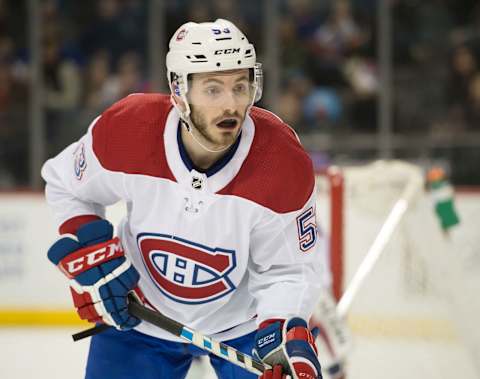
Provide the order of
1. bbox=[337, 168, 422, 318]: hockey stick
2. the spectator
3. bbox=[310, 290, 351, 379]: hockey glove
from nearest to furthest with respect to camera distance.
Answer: bbox=[310, 290, 351, 379]: hockey glove < bbox=[337, 168, 422, 318]: hockey stick < the spectator

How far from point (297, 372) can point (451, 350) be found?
2.31m

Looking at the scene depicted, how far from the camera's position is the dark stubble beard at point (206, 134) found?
80.8 inches

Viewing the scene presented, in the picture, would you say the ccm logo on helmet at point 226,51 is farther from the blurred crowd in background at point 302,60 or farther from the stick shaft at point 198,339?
the blurred crowd in background at point 302,60

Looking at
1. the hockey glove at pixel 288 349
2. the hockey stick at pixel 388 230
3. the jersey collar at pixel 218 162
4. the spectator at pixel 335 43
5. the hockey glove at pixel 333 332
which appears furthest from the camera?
the spectator at pixel 335 43

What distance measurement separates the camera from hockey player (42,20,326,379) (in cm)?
207

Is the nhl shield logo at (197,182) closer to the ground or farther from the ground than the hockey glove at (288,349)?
farther from the ground

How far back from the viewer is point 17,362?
4.01m

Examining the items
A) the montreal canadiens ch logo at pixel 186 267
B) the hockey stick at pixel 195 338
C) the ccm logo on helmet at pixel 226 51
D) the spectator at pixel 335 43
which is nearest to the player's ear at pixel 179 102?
the ccm logo on helmet at pixel 226 51

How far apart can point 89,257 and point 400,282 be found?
2568mm

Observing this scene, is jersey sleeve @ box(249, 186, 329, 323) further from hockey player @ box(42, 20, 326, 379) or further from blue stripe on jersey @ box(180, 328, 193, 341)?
blue stripe on jersey @ box(180, 328, 193, 341)

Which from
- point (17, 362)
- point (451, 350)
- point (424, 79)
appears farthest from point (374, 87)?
point (17, 362)

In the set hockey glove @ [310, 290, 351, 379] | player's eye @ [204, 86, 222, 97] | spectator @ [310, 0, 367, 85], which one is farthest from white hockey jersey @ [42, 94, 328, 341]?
spectator @ [310, 0, 367, 85]

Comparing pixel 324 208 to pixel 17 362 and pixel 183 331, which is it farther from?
pixel 183 331

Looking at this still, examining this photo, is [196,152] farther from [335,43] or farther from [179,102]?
[335,43]
